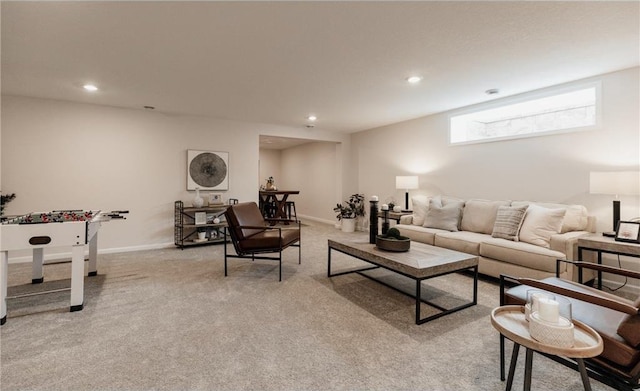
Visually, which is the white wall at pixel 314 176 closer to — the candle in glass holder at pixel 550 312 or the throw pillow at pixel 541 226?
the throw pillow at pixel 541 226

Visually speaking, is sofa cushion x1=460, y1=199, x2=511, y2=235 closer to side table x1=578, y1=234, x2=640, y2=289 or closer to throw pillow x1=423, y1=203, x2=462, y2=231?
throw pillow x1=423, y1=203, x2=462, y2=231

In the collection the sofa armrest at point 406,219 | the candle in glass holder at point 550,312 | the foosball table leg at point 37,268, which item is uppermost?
the sofa armrest at point 406,219

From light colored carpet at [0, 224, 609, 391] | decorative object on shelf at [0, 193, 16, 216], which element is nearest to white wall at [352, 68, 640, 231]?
light colored carpet at [0, 224, 609, 391]

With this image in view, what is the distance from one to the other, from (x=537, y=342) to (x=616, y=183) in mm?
2691

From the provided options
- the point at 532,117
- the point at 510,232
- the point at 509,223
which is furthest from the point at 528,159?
the point at 510,232

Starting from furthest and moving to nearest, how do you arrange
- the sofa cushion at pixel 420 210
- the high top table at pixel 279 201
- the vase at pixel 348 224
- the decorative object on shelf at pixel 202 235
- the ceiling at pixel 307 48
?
the high top table at pixel 279 201 < the vase at pixel 348 224 < the decorative object on shelf at pixel 202 235 < the sofa cushion at pixel 420 210 < the ceiling at pixel 307 48

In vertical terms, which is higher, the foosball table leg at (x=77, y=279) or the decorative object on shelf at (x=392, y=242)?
the decorative object on shelf at (x=392, y=242)

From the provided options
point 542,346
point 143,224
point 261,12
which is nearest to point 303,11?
point 261,12

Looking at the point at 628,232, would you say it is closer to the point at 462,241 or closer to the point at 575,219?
Result: the point at 575,219

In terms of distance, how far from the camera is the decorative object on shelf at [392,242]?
274 cm

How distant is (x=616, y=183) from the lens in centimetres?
282

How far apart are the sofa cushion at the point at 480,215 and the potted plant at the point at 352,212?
2.76 meters

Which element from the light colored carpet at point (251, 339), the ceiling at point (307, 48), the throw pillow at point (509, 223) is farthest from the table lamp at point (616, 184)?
the light colored carpet at point (251, 339)

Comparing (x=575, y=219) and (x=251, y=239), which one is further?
(x=251, y=239)
